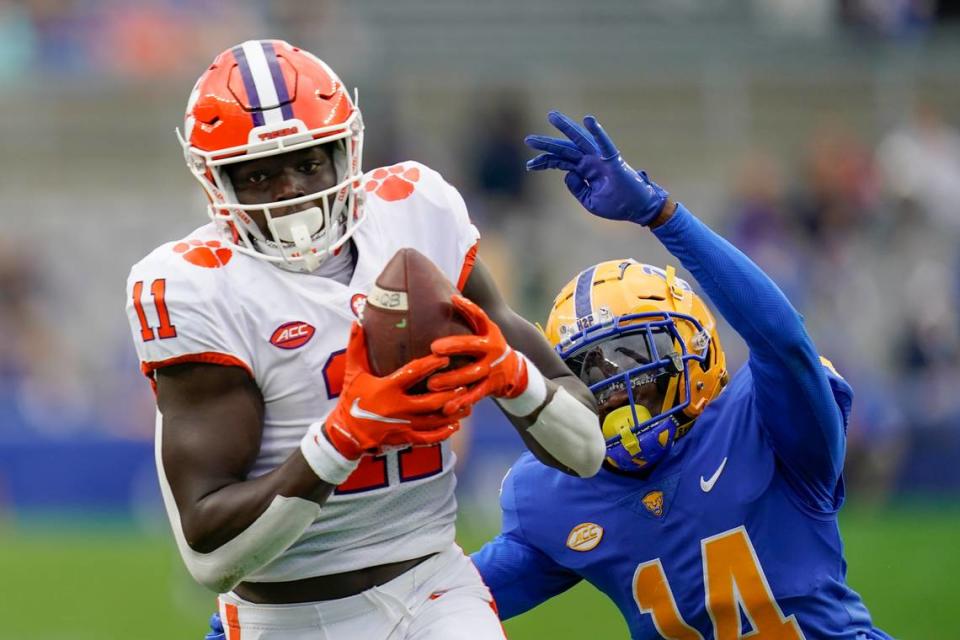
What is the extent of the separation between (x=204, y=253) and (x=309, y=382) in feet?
1.21

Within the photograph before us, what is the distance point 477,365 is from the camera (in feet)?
10.1

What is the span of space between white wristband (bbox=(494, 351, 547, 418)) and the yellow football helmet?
53cm

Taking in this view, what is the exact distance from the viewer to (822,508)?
12.6ft

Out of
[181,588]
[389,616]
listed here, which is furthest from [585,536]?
[181,588]

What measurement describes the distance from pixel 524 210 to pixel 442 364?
30.2ft

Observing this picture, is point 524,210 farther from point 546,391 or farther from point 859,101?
point 546,391

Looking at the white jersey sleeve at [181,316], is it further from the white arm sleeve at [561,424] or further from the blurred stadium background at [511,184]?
the blurred stadium background at [511,184]

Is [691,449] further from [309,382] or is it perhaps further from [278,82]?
[278,82]

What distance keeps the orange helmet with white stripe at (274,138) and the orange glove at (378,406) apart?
1.25 ft

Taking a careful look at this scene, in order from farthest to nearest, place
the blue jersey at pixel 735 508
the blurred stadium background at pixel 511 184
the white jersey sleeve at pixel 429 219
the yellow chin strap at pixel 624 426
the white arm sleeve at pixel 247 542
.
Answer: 1. the blurred stadium background at pixel 511 184
2. the yellow chin strap at pixel 624 426
3. the blue jersey at pixel 735 508
4. the white jersey sleeve at pixel 429 219
5. the white arm sleeve at pixel 247 542

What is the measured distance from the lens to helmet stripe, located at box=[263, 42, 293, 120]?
3.41 m

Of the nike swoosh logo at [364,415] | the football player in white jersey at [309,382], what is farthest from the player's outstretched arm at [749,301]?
the nike swoosh logo at [364,415]

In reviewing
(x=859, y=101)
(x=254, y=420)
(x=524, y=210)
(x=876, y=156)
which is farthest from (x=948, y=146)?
(x=254, y=420)

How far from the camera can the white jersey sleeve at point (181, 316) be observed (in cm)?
318
